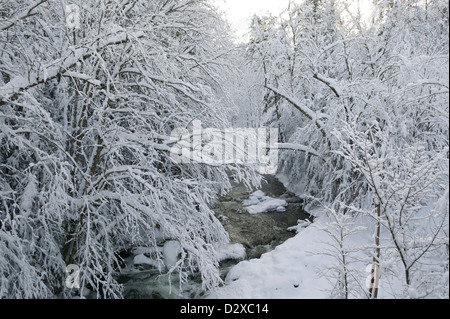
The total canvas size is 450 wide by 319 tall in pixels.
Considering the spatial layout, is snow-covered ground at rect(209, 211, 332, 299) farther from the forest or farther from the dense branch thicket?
the dense branch thicket

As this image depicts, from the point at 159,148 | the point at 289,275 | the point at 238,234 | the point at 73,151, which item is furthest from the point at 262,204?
the point at 73,151

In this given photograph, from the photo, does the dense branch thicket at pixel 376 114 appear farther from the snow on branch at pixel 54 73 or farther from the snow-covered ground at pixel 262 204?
the snow on branch at pixel 54 73

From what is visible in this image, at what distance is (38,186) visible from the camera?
4.67 m

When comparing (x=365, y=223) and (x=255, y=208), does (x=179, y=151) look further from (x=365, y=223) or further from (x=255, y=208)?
(x=255, y=208)

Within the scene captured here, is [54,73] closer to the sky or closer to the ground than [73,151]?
closer to the sky

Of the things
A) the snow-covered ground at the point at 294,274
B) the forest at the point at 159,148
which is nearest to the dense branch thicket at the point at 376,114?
the forest at the point at 159,148

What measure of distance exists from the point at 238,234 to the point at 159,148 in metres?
4.83

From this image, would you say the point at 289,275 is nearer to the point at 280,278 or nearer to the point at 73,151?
the point at 280,278

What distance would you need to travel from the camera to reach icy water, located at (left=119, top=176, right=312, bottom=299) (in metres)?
5.91

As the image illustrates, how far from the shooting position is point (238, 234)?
→ 8844 millimetres

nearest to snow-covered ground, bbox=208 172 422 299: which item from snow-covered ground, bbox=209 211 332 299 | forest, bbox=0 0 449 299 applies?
snow-covered ground, bbox=209 211 332 299

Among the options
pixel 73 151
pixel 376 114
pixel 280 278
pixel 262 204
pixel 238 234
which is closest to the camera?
pixel 73 151

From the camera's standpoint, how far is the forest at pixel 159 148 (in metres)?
3.36
